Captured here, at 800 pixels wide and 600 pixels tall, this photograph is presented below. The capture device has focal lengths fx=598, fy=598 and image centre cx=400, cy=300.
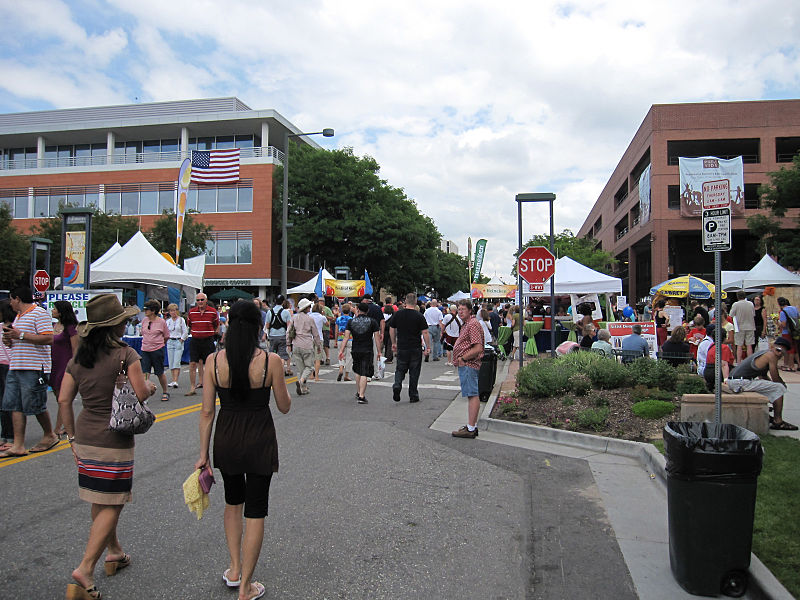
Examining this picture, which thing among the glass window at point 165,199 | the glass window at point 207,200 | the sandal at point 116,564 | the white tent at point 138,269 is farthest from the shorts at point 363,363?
the glass window at point 165,199

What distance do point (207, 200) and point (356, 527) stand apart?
4073 cm

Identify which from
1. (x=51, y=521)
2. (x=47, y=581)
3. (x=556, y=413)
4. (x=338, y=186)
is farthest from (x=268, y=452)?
(x=338, y=186)

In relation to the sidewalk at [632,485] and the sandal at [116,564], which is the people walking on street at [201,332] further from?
the sandal at [116,564]

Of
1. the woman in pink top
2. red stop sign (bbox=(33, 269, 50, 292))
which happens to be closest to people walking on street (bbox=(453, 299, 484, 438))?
the woman in pink top

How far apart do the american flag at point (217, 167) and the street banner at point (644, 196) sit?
30391 mm

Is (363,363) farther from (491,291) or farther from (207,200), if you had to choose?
(207,200)

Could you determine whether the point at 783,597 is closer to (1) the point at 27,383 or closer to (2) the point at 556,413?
(2) the point at 556,413

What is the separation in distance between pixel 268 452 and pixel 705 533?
264 cm

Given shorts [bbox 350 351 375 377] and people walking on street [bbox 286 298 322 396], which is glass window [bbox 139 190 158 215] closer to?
people walking on street [bbox 286 298 322 396]

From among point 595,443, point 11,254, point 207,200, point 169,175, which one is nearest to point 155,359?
point 595,443

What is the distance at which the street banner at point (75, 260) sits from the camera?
1566cm

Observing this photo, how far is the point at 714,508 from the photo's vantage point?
11.6 feet

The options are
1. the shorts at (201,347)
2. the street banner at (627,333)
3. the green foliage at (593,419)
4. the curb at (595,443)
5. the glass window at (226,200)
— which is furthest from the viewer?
the glass window at (226,200)

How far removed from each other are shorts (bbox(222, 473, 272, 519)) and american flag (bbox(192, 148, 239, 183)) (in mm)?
24589
